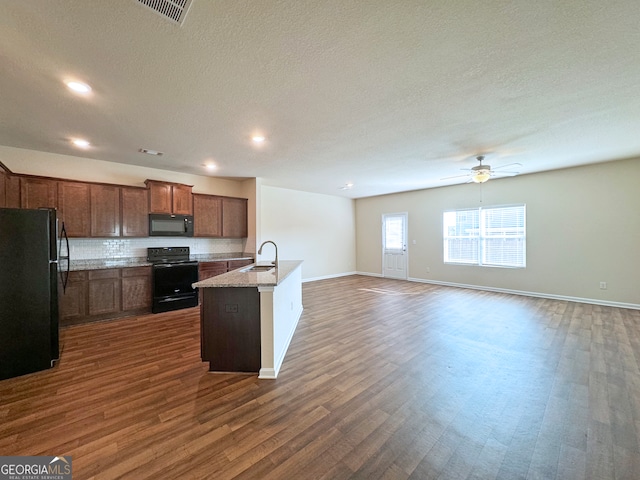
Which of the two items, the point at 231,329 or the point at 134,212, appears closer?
the point at 231,329

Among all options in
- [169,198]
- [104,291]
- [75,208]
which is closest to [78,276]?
[104,291]

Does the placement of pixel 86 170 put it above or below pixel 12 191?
above

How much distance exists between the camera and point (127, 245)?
15.8ft

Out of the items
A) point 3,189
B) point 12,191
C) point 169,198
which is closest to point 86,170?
point 12,191

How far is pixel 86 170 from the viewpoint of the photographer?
4.41 metres

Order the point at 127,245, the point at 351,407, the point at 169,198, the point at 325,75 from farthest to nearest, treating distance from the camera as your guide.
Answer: the point at 169,198 < the point at 127,245 < the point at 325,75 < the point at 351,407

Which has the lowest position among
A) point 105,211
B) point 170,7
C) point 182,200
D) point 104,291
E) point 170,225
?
point 104,291

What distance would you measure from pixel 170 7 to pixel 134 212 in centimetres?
413

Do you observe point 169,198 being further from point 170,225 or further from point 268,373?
point 268,373

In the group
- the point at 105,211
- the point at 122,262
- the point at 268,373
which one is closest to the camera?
the point at 268,373

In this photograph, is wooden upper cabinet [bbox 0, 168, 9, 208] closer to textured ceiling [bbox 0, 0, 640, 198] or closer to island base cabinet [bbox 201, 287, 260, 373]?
textured ceiling [bbox 0, 0, 640, 198]

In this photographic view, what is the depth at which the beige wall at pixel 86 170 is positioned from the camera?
12.8 feet

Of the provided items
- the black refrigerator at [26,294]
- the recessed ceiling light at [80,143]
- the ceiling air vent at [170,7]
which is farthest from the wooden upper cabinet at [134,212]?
the ceiling air vent at [170,7]

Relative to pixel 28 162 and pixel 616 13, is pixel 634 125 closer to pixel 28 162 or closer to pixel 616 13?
pixel 616 13
